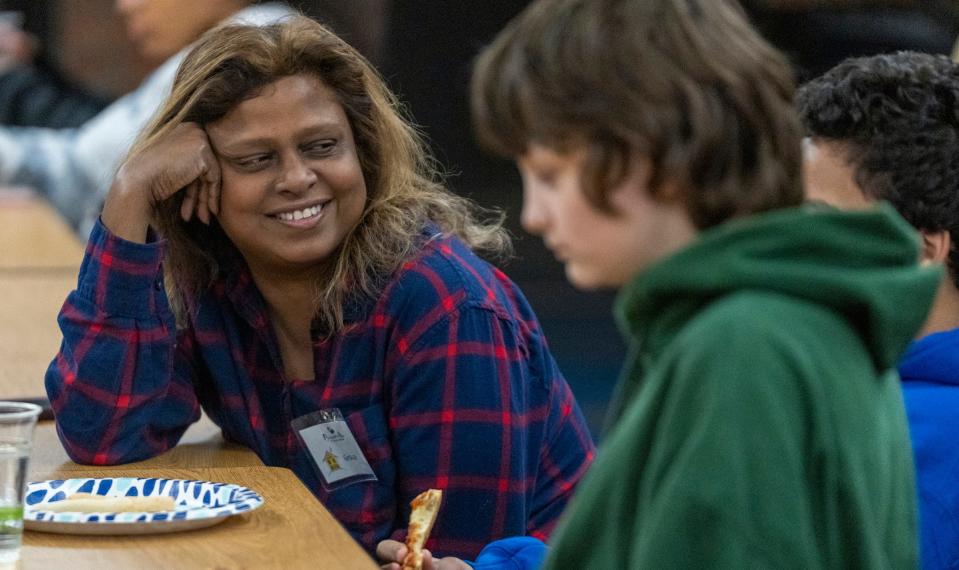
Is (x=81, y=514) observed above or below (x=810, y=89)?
below

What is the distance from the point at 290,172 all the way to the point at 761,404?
43.6 inches

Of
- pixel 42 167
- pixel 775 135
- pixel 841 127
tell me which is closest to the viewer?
pixel 775 135

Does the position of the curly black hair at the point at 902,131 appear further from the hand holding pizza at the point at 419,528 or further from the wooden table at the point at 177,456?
the wooden table at the point at 177,456

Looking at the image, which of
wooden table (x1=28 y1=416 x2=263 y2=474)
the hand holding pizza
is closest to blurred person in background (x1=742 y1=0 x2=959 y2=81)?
wooden table (x1=28 y1=416 x2=263 y2=474)

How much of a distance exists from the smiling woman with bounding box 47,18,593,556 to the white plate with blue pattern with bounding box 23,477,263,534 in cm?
24

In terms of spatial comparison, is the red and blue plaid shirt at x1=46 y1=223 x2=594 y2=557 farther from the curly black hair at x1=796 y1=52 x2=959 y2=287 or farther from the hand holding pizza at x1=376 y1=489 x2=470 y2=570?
the curly black hair at x1=796 y1=52 x2=959 y2=287

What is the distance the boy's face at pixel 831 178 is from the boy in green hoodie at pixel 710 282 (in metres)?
0.52

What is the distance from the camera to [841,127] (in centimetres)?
158

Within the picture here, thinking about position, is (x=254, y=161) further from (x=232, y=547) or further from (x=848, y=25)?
(x=848, y=25)

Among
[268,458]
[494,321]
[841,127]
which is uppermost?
[841,127]

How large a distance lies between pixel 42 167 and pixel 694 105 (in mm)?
3946

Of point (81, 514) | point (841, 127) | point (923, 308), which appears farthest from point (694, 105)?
point (81, 514)

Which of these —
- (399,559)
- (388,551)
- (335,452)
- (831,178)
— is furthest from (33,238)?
(831,178)

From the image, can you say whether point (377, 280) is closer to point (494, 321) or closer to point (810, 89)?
point (494, 321)
